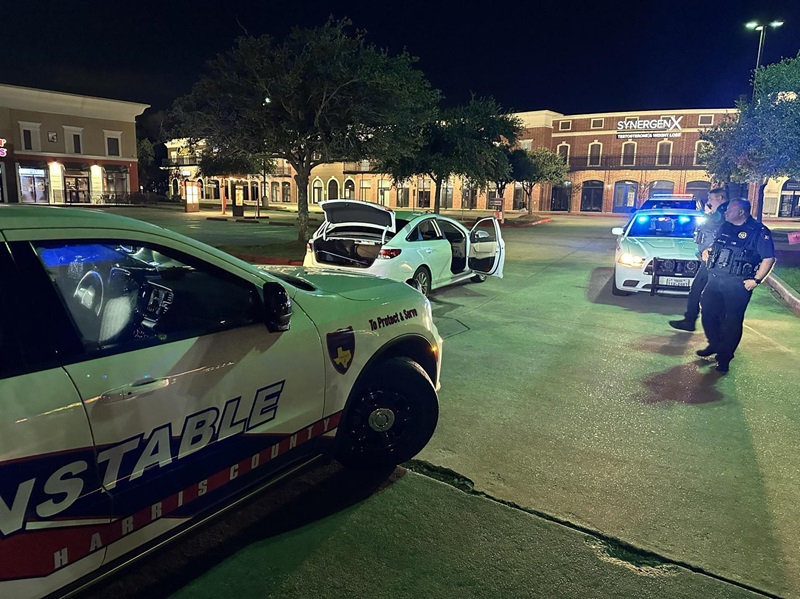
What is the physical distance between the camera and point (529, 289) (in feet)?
37.3

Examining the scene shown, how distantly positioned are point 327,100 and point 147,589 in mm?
14646

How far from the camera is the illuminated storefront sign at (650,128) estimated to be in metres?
53.8

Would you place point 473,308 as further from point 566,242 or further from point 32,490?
point 566,242

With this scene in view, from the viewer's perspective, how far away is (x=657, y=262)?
941 centimetres

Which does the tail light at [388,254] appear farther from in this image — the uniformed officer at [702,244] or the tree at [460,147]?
the tree at [460,147]

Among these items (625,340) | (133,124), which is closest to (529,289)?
(625,340)

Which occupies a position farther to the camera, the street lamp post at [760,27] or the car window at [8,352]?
the street lamp post at [760,27]

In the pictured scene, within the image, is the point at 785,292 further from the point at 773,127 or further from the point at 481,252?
the point at 773,127

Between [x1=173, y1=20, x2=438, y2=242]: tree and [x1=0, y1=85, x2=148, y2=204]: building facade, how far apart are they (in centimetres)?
3989

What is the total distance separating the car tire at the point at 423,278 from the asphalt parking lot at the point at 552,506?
3.29 meters

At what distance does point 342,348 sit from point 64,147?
58.4 m

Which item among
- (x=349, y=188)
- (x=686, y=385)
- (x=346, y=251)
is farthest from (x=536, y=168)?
(x=686, y=385)

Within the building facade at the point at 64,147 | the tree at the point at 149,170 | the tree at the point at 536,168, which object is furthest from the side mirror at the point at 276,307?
the tree at the point at 149,170

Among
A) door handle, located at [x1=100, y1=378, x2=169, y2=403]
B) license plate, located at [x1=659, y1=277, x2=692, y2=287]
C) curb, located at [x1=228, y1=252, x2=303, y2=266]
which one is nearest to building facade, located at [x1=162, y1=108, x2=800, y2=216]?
curb, located at [x1=228, y1=252, x2=303, y2=266]
